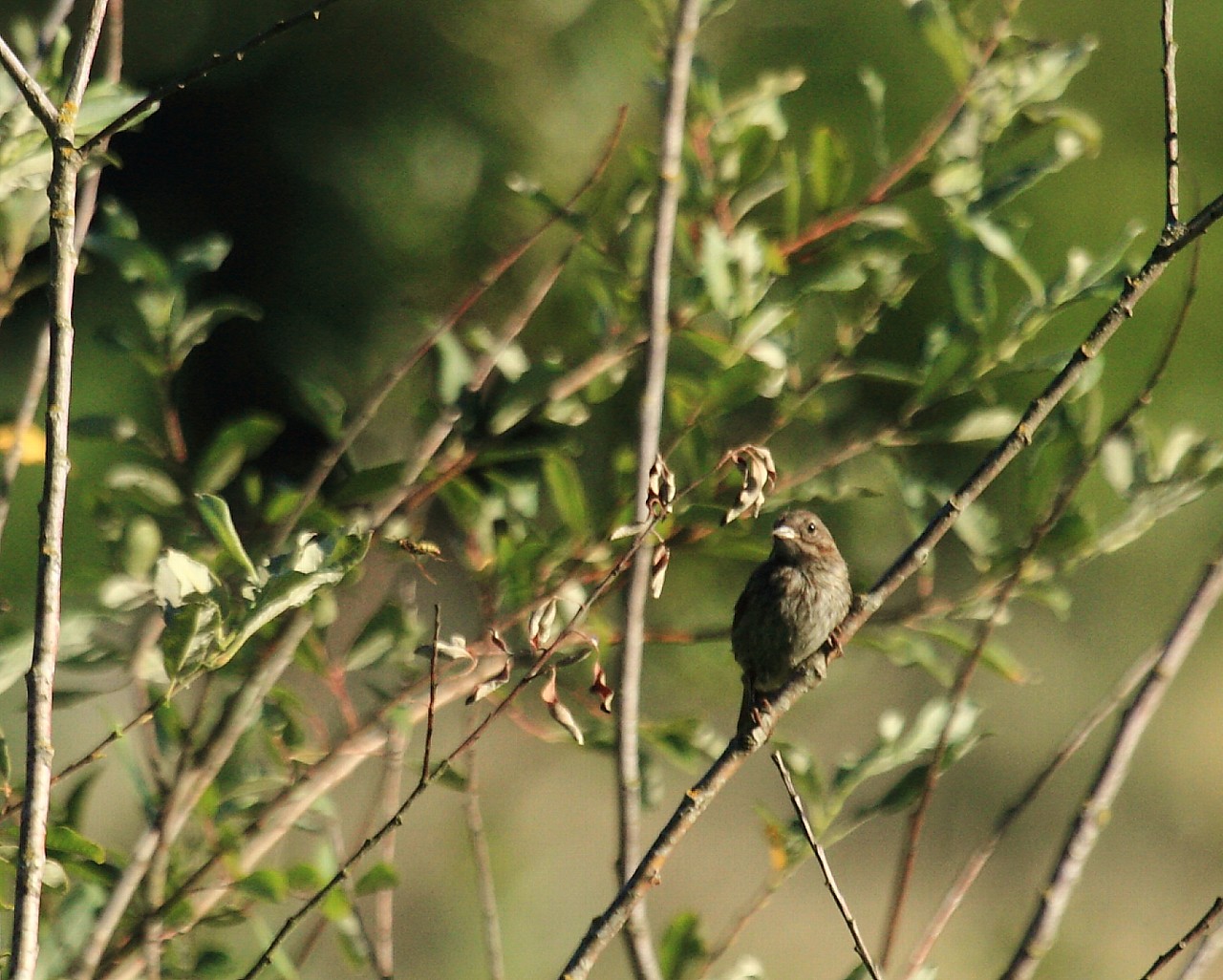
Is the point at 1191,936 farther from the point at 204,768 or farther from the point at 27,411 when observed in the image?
the point at 27,411

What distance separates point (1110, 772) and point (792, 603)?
8.91 feet

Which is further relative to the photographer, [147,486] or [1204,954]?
[147,486]

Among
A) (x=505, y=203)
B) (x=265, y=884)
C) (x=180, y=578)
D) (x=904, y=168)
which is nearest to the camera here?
(x=180, y=578)

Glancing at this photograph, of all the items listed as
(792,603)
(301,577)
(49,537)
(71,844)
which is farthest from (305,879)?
(792,603)

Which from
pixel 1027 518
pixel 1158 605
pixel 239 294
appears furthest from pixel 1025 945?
pixel 1158 605

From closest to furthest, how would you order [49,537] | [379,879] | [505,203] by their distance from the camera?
[49,537], [379,879], [505,203]

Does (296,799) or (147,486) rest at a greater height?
(147,486)

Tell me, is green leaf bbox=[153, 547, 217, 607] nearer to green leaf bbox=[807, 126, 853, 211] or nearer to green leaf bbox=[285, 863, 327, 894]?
green leaf bbox=[285, 863, 327, 894]

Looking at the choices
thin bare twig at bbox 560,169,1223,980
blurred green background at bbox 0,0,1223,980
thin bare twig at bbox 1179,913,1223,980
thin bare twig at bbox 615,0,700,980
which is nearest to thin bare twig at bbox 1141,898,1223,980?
thin bare twig at bbox 1179,913,1223,980

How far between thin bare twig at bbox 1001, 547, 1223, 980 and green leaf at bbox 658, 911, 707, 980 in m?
0.71

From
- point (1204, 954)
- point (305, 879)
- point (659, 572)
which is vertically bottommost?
point (1204, 954)

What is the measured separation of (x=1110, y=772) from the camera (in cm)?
196

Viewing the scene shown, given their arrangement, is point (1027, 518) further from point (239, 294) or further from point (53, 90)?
point (239, 294)

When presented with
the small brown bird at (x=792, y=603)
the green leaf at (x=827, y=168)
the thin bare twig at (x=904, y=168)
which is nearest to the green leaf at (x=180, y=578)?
the thin bare twig at (x=904, y=168)
